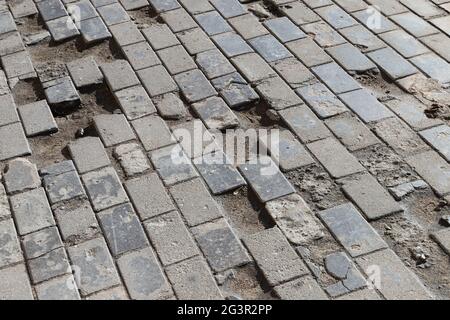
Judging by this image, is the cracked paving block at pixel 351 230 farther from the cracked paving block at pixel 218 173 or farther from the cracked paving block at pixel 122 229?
the cracked paving block at pixel 122 229

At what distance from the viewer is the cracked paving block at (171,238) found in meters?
3.20

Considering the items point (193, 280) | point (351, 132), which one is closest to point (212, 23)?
point (351, 132)

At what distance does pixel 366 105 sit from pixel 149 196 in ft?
4.82

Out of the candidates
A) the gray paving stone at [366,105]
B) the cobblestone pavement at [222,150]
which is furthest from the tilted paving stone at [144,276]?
the gray paving stone at [366,105]

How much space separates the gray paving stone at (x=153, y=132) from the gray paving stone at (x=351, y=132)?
0.96 m

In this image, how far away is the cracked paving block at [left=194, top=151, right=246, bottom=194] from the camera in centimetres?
357

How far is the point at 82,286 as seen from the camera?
3084 millimetres

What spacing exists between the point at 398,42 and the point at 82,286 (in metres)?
A: 2.77

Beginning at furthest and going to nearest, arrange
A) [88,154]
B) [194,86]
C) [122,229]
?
[194,86], [88,154], [122,229]

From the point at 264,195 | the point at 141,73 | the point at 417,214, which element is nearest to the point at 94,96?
the point at 141,73

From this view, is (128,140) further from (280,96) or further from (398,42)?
(398,42)

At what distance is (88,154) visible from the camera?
3846 mm

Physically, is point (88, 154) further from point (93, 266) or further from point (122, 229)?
point (93, 266)
